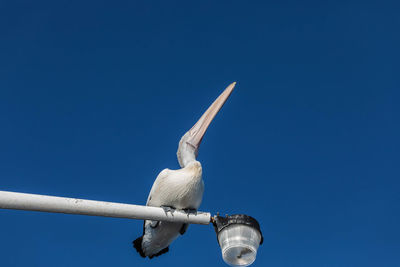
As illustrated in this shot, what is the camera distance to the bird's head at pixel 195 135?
591cm

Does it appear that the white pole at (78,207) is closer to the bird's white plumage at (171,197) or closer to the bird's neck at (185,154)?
the bird's white plumage at (171,197)

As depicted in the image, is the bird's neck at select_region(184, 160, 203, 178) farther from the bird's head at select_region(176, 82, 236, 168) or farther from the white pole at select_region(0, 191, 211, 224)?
the white pole at select_region(0, 191, 211, 224)

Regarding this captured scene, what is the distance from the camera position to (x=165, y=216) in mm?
3084

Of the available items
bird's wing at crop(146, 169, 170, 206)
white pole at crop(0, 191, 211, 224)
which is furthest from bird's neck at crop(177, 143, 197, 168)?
white pole at crop(0, 191, 211, 224)

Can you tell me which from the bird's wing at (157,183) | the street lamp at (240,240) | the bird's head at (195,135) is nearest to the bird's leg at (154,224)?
the bird's wing at (157,183)

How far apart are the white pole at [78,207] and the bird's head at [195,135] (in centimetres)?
275

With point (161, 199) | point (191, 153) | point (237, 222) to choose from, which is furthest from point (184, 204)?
point (237, 222)

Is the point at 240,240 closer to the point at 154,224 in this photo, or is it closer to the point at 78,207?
the point at 78,207

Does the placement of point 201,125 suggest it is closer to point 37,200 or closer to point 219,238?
point 219,238

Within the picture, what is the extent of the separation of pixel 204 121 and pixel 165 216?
10.9 ft

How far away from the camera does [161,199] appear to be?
475 centimetres

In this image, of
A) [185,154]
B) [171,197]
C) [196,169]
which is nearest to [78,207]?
[171,197]

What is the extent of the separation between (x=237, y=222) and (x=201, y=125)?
3.37 metres

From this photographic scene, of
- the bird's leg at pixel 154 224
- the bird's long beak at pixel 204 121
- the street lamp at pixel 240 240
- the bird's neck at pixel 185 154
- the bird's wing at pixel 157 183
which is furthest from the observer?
the bird's long beak at pixel 204 121
